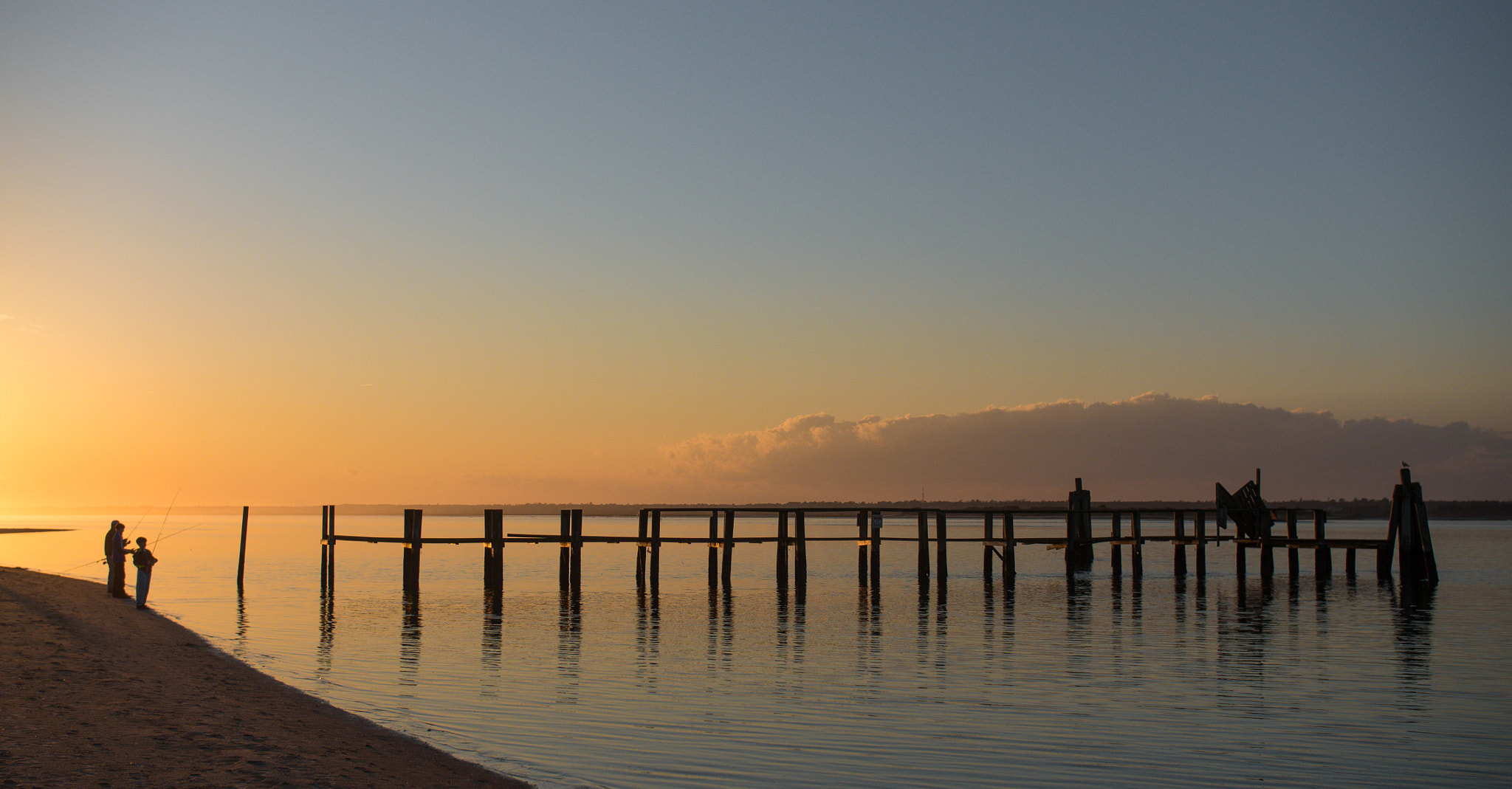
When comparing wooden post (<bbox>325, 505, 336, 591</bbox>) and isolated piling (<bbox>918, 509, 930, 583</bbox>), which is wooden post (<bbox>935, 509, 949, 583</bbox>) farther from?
wooden post (<bbox>325, 505, 336, 591</bbox>)

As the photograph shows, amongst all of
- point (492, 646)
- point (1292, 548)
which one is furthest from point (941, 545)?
point (492, 646)

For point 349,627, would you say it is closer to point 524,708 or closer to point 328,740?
point 524,708

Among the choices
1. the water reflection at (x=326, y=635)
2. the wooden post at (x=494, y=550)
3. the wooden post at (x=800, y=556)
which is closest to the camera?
the water reflection at (x=326, y=635)

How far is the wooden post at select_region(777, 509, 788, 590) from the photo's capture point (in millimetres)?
38922

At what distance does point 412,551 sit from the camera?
118 feet

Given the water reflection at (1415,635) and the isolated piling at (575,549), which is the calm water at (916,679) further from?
the isolated piling at (575,549)

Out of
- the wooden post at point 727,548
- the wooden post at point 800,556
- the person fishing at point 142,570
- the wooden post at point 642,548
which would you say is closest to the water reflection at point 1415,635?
the wooden post at point 800,556

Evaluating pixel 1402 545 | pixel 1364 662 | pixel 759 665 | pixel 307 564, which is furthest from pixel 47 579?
pixel 1402 545

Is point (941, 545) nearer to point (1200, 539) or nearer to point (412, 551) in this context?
→ point (1200, 539)

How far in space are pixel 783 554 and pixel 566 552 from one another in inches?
317

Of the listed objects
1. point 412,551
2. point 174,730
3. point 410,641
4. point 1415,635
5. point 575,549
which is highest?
point 174,730

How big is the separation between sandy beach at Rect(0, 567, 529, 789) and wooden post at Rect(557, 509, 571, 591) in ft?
62.8

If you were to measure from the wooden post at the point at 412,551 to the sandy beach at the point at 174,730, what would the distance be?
16172mm

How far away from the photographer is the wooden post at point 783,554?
1532 inches
